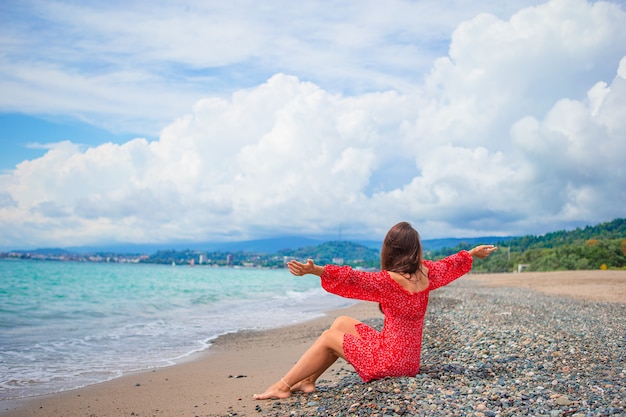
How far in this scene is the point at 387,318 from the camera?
19.3 feet

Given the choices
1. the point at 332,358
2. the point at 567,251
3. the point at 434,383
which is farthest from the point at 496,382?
the point at 567,251

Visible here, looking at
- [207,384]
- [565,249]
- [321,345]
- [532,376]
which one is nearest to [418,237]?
[321,345]

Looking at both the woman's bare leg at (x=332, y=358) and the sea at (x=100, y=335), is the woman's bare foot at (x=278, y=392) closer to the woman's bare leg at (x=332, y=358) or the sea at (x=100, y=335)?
the woman's bare leg at (x=332, y=358)

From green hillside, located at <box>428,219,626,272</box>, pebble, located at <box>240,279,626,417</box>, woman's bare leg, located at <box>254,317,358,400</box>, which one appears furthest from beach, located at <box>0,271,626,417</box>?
green hillside, located at <box>428,219,626,272</box>

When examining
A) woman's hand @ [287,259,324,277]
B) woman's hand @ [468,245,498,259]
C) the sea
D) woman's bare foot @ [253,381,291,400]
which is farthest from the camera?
the sea

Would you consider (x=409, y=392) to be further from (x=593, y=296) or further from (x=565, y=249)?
(x=565, y=249)

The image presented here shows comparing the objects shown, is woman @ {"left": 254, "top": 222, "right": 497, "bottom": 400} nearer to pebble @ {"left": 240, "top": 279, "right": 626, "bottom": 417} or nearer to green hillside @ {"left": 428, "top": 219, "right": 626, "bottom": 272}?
pebble @ {"left": 240, "top": 279, "right": 626, "bottom": 417}

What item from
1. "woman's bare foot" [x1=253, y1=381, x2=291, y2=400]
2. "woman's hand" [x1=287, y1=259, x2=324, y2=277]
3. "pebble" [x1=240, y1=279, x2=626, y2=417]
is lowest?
"woman's bare foot" [x1=253, y1=381, x2=291, y2=400]

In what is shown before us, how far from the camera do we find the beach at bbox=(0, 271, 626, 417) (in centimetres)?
516

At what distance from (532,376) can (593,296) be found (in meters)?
17.8

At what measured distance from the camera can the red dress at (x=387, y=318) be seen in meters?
5.54

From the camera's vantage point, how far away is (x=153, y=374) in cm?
908

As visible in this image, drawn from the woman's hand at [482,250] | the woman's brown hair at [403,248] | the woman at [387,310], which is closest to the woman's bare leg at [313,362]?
the woman at [387,310]

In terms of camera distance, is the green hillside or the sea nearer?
the sea
